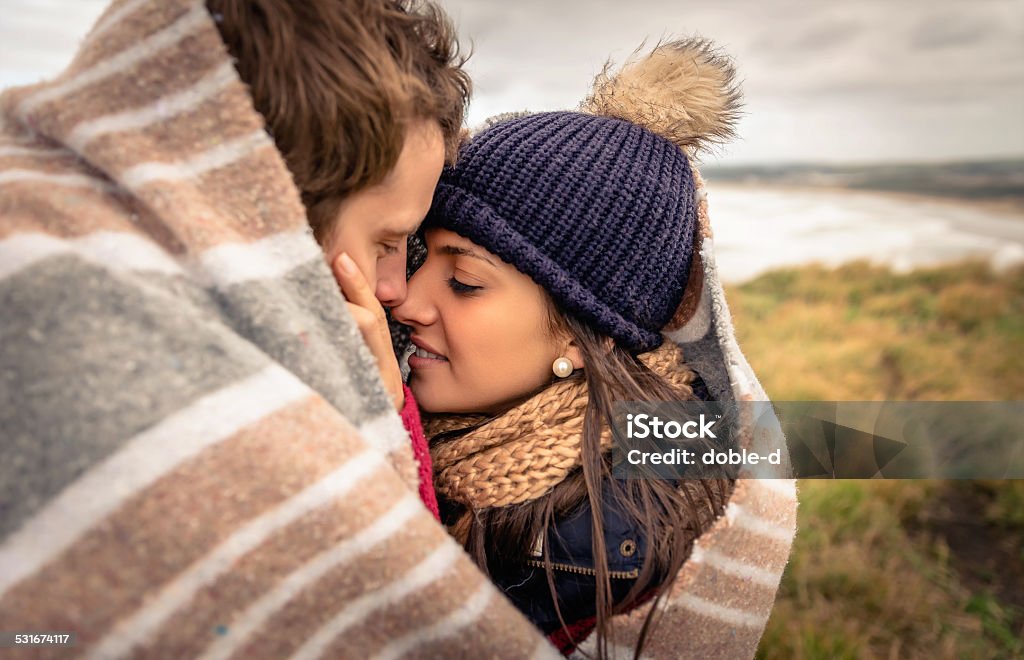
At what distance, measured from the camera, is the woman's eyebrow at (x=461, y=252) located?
1621mm

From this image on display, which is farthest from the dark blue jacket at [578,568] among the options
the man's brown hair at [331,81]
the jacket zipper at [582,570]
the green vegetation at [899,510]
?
the green vegetation at [899,510]

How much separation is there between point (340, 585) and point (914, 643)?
103 inches

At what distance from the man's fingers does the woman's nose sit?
1.14 ft

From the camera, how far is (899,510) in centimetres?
354

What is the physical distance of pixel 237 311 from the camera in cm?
94

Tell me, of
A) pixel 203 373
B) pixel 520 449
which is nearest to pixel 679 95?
pixel 520 449

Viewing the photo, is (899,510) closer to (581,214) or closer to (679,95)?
(679,95)

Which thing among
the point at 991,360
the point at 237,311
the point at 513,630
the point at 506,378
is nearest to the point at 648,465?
the point at 506,378

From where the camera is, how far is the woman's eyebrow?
5.32 feet

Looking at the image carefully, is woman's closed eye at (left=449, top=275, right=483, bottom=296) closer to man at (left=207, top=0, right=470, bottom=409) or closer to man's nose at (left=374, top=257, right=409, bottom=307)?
man's nose at (left=374, top=257, right=409, bottom=307)

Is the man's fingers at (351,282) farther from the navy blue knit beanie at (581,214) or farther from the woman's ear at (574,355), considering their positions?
the woman's ear at (574,355)

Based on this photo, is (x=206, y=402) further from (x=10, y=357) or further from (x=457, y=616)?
(x=457, y=616)

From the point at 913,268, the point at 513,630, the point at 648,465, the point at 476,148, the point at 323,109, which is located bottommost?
the point at 913,268

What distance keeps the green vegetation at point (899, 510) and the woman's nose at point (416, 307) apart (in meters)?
1.04
